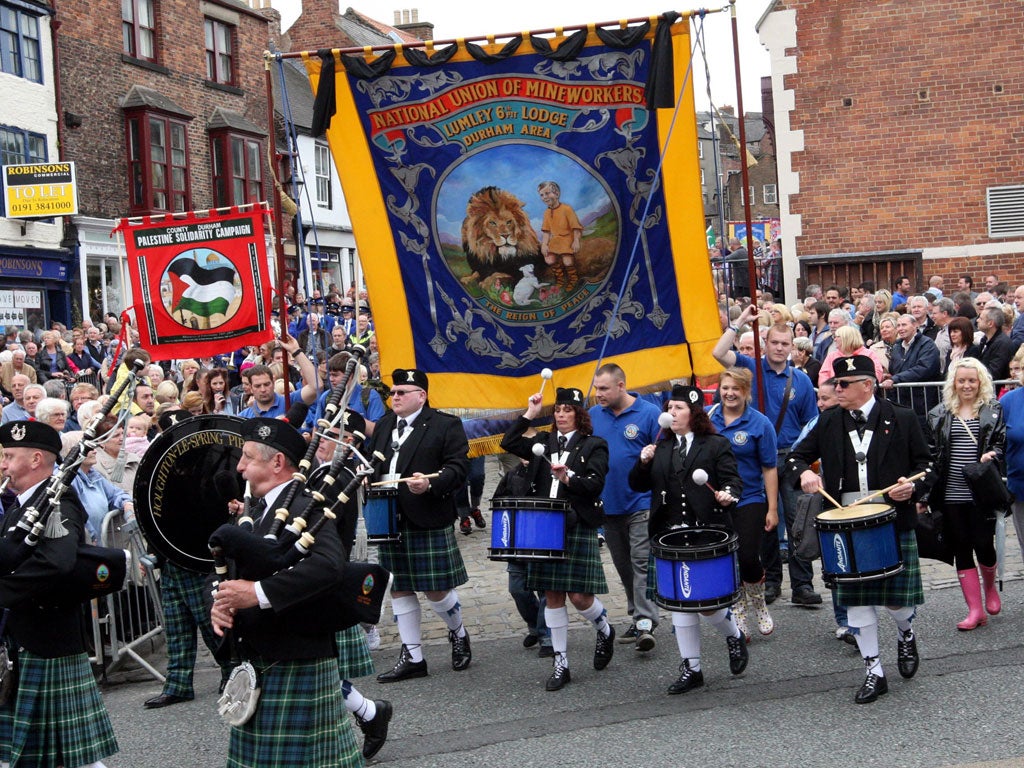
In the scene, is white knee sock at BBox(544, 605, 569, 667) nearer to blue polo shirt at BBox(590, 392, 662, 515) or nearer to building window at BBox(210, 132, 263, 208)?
blue polo shirt at BBox(590, 392, 662, 515)

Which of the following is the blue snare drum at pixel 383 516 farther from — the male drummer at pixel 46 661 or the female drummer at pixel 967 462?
the female drummer at pixel 967 462

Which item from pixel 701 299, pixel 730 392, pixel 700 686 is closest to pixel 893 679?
pixel 700 686

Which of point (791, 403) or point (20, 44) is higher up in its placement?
point (20, 44)

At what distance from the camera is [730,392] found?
25.1ft

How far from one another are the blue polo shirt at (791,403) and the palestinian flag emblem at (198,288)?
4.39 m

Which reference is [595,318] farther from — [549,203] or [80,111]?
[80,111]

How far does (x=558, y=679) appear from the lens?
7.02 m

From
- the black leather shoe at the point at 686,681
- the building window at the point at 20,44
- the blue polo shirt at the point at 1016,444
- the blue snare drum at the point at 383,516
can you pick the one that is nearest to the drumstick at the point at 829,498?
the black leather shoe at the point at 686,681

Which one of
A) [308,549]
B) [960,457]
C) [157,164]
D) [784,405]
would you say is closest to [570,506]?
[784,405]

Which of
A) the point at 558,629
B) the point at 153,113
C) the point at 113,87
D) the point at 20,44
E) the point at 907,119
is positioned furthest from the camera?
the point at 153,113

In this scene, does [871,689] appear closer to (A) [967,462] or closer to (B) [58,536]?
(A) [967,462]

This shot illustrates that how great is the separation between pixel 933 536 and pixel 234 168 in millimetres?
25476

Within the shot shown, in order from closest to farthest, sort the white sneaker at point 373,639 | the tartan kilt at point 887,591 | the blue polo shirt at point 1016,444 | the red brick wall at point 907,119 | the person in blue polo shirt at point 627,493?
the tartan kilt at point 887,591 → the person in blue polo shirt at point 627,493 → the blue polo shirt at point 1016,444 → the white sneaker at point 373,639 → the red brick wall at point 907,119

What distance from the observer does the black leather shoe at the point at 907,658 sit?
6.69 meters
